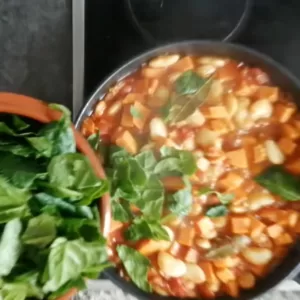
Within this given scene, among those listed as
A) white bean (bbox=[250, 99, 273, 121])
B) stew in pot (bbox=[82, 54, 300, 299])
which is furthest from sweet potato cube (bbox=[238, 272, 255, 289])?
white bean (bbox=[250, 99, 273, 121])

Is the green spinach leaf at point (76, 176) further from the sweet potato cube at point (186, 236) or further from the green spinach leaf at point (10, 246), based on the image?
the sweet potato cube at point (186, 236)

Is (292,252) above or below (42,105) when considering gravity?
below

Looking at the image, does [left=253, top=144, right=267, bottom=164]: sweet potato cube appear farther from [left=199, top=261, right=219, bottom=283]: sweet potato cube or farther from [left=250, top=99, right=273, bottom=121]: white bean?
[left=199, top=261, right=219, bottom=283]: sweet potato cube

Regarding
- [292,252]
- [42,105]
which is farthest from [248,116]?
[42,105]

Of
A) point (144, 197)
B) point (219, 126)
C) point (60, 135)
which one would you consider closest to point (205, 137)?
point (219, 126)

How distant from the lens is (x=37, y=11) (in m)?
1.01

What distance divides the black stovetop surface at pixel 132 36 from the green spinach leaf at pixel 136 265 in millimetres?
247

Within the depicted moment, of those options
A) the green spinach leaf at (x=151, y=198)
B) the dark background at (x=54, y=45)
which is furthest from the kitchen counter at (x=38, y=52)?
the green spinach leaf at (x=151, y=198)

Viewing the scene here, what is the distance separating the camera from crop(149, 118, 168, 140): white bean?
92 centimetres

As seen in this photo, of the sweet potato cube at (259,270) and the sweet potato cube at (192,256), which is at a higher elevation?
the sweet potato cube at (192,256)

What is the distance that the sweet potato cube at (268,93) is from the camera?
0.94 m

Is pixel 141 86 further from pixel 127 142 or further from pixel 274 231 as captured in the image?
pixel 274 231

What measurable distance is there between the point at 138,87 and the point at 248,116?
0.53 ft

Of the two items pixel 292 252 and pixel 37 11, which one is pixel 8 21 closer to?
pixel 37 11
